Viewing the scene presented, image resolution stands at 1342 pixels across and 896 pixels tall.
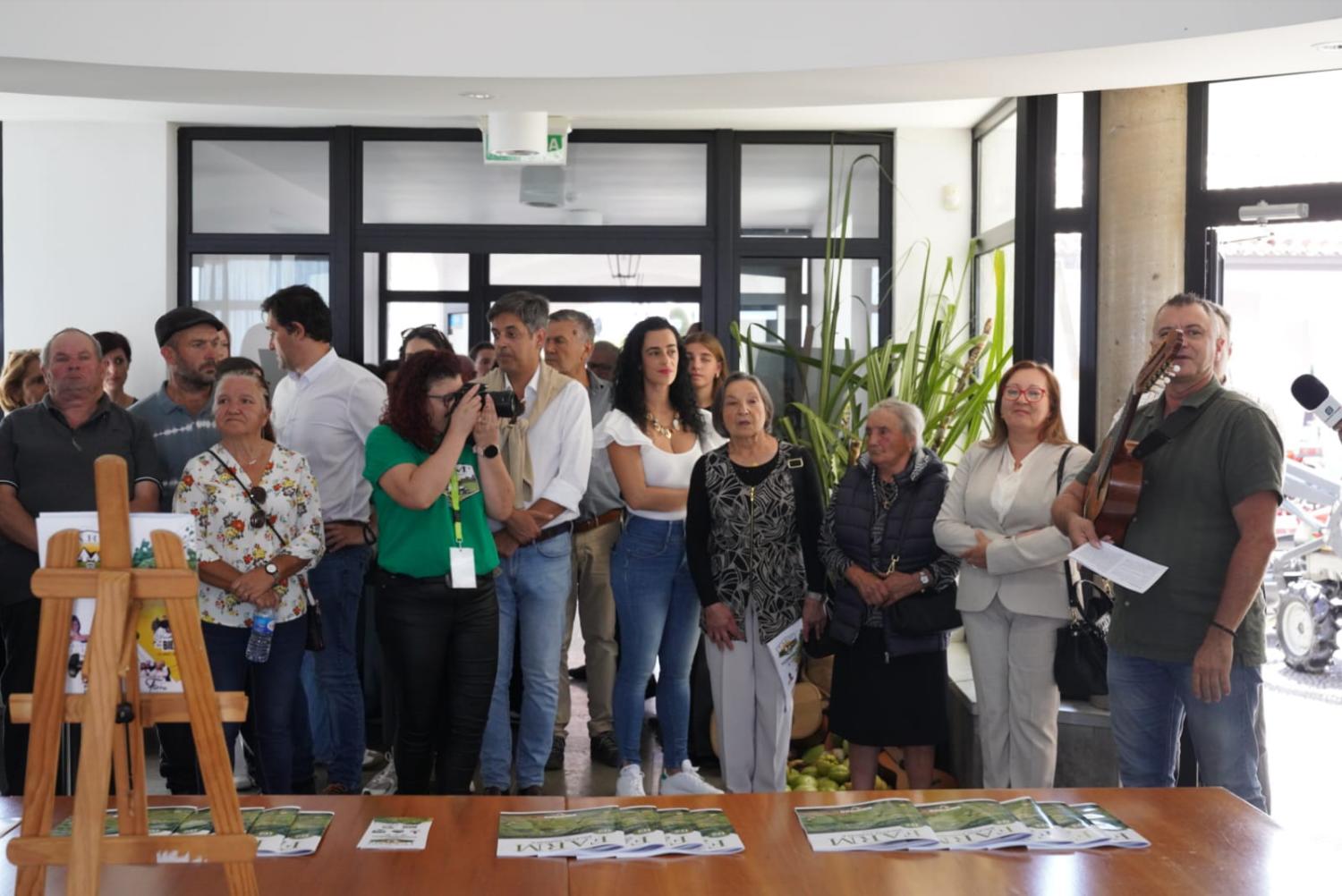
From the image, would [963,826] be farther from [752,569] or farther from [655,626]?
[655,626]

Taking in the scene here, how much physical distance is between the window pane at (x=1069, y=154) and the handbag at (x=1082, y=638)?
1.79 metres

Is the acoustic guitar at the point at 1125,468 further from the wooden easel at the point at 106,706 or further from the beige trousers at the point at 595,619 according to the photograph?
the wooden easel at the point at 106,706

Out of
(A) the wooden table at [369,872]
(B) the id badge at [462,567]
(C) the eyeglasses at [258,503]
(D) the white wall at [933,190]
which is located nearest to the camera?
(A) the wooden table at [369,872]

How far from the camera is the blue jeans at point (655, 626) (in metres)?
4.20

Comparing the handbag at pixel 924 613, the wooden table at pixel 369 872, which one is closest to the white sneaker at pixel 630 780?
the handbag at pixel 924 613

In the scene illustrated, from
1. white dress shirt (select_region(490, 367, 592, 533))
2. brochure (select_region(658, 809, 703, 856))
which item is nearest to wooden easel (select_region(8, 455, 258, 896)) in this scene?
brochure (select_region(658, 809, 703, 856))

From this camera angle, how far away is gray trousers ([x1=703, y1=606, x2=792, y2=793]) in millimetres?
4027

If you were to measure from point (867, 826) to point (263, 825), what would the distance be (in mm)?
1045

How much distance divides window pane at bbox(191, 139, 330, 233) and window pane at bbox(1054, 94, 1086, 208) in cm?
446

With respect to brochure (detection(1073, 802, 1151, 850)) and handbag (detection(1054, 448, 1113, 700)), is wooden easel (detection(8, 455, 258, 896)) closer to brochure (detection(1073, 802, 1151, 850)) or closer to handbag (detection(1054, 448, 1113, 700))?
brochure (detection(1073, 802, 1151, 850))

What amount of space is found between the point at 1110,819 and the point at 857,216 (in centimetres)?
605

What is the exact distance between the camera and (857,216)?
7992mm

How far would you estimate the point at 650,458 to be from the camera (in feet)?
14.0

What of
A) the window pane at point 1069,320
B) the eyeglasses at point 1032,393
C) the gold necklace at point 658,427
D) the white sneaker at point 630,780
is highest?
the window pane at point 1069,320
